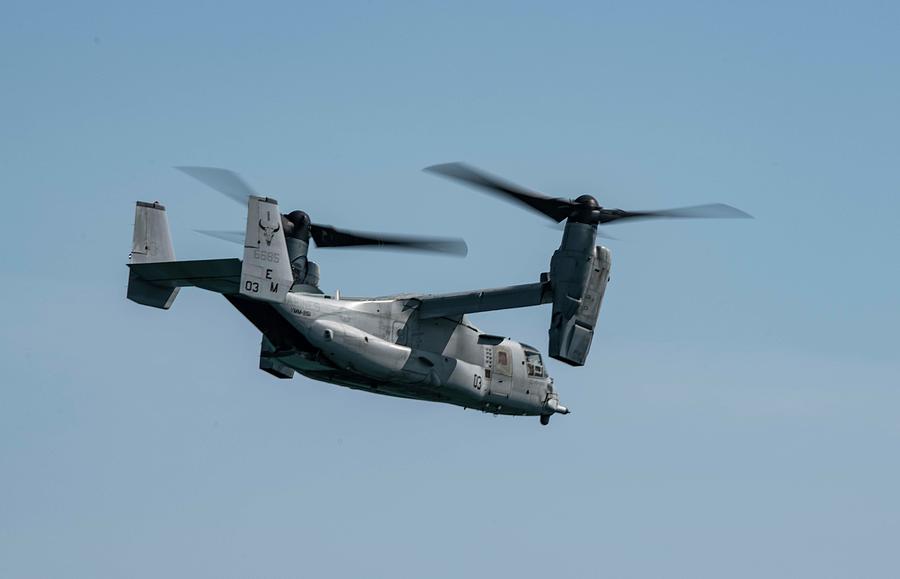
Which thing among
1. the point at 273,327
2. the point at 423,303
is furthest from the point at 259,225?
the point at 423,303

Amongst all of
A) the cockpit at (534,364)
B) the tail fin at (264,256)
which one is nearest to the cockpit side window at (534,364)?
the cockpit at (534,364)

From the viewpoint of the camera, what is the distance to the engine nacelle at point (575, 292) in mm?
42219

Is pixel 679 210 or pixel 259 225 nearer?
pixel 259 225

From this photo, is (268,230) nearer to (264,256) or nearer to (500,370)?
(264,256)

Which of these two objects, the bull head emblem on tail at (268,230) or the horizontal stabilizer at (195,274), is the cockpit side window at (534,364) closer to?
the bull head emblem on tail at (268,230)

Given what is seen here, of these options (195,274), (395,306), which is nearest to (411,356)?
(395,306)

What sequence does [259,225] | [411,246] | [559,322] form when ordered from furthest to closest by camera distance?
[411,246] < [559,322] < [259,225]

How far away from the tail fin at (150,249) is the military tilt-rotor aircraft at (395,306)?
0.08ft

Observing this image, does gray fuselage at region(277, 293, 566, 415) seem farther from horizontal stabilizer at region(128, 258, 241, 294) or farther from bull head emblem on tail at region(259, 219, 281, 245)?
bull head emblem on tail at region(259, 219, 281, 245)

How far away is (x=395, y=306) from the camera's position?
43.8 m

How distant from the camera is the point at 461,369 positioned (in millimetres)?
44469

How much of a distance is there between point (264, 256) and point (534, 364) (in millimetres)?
11434

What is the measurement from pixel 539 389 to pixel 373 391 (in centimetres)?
591

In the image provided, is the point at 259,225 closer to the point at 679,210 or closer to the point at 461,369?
the point at 461,369
